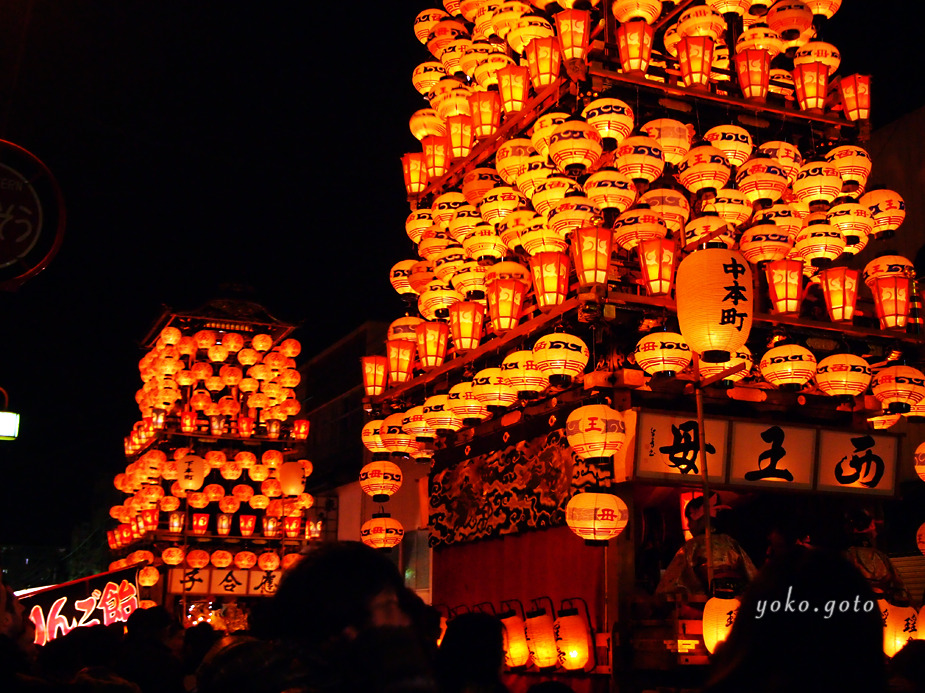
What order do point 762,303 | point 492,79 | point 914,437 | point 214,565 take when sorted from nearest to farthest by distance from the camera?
point 762,303
point 492,79
point 914,437
point 214,565

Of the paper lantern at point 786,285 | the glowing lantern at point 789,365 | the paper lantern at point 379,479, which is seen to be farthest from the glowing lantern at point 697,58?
the paper lantern at point 379,479

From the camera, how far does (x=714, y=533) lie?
10922mm

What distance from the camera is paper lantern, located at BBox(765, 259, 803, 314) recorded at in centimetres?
1148

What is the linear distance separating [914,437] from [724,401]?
5258 mm

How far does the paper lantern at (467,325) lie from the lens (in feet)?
43.1

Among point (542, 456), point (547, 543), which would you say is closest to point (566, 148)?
point (542, 456)

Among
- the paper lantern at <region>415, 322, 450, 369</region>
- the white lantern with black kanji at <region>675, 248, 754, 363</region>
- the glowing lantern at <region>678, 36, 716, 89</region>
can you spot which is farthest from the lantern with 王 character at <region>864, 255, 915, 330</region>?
the paper lantern at <region>415, 322, 450, 369</region>

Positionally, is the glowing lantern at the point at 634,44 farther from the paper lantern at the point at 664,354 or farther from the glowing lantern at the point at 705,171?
the paper lantern at the point at 664,354

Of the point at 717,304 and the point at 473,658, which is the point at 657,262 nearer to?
the point at 717,304

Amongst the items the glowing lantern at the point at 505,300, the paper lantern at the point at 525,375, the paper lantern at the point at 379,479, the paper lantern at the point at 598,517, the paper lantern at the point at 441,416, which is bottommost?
the paper lantern at the point at 598,517

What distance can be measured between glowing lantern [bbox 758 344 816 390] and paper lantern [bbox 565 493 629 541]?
2.40 m

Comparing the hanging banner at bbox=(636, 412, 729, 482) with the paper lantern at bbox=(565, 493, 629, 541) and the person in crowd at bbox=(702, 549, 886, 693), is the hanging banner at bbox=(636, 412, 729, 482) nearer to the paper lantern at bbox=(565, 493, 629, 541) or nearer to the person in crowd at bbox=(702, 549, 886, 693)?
the paper lantern at bbox=(565, 493, 629, 541)

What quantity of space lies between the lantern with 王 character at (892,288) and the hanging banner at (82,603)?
9.11m

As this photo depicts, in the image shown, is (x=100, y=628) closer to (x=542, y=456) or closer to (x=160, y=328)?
(x=542, y=456)
